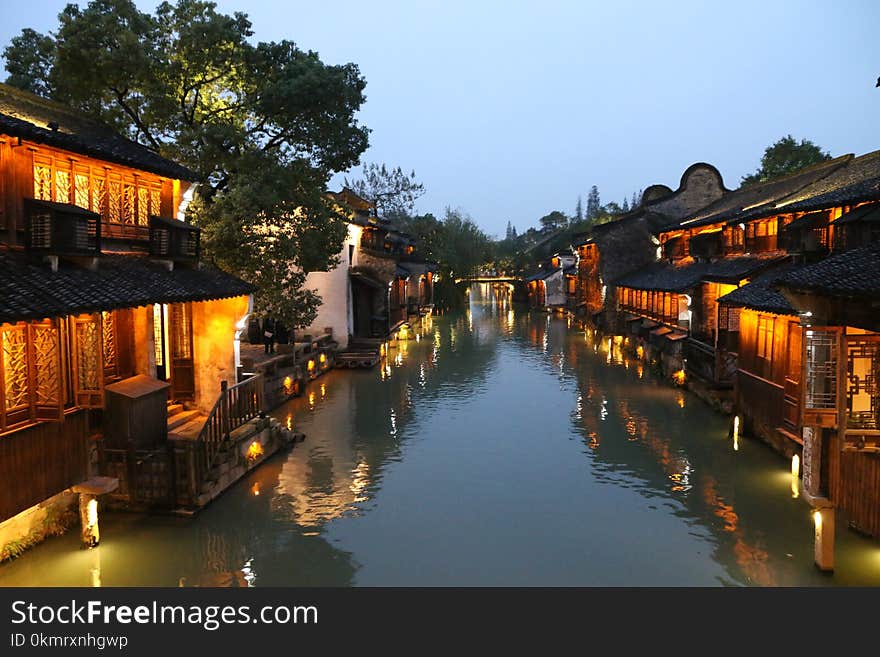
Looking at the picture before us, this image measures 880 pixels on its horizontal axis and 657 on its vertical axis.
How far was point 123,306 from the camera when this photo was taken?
40.8ft

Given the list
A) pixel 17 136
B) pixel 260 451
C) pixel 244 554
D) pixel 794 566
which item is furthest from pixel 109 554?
pixel 794 566

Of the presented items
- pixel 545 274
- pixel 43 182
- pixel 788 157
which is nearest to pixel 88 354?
pixel 43 182

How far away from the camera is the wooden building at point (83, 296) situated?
37.4ft

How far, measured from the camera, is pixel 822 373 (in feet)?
38.2

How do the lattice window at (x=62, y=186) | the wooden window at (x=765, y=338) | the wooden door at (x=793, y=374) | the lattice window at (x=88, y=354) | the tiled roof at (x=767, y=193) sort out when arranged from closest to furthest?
1. the lattice window at (x=88, y=354)
2. the lattice window at (x=62, y=186)
3. the wooden door at (x=793, y=374)
4. the wooden window at (x=765, y=338)
5. the tiled roof at (x=767, y=193)

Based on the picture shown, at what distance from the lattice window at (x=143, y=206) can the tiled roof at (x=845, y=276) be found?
14.8 metres

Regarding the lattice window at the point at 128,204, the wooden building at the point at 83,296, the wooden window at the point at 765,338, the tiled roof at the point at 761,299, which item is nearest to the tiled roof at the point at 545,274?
the tiled roof at the point at 761,299

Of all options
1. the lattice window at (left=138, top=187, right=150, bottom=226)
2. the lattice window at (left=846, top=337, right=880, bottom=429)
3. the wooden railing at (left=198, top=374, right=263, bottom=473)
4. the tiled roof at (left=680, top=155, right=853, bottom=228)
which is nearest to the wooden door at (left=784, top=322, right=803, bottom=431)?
the lattice window at (left=846, top=337, right=880, bottom=429)

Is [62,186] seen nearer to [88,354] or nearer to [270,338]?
[88,354]

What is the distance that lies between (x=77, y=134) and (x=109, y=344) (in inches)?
229

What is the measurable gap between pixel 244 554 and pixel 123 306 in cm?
550

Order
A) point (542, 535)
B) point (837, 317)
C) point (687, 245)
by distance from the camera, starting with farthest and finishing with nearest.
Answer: point (687, 245) < point (542, 535) < point (837, 317)

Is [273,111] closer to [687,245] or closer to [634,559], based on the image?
[634,559]

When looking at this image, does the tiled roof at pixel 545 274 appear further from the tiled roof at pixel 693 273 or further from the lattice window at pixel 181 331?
the lattice window at pixel 181 331
